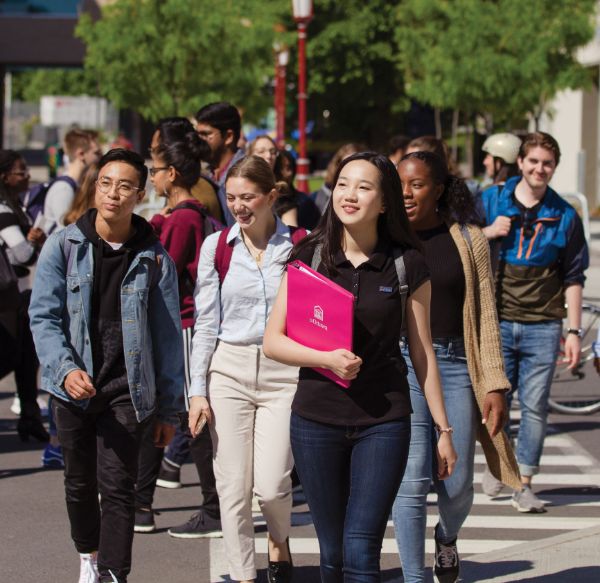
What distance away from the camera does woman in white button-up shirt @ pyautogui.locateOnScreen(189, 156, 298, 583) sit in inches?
220

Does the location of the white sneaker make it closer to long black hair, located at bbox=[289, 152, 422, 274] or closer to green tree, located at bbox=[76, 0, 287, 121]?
long black hair, located at bbox=[289, 152, 422, 274]

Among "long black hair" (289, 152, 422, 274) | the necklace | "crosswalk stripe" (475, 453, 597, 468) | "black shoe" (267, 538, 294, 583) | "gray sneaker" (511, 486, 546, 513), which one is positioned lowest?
"crosswalk stripe" (475, 453, 597, 468)

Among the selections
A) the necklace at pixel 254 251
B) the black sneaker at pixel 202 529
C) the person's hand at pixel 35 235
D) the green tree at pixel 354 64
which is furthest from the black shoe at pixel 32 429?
the green tree at pixel 354 64

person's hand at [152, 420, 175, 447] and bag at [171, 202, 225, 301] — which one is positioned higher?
bag at [171, 202, 225, 301]

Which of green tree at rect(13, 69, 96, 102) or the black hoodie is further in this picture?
green tree at rect(13, 69, 96, 102)

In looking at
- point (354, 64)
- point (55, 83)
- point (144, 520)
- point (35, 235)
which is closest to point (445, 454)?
point (144, 520)

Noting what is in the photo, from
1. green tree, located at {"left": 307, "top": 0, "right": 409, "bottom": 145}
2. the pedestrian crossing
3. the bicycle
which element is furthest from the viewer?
green tree, located at {"left": 307, "top": 0, "right": 409, "bottom": 145}

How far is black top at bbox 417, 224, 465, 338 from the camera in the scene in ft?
18.2

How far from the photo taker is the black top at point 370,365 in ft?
14.5

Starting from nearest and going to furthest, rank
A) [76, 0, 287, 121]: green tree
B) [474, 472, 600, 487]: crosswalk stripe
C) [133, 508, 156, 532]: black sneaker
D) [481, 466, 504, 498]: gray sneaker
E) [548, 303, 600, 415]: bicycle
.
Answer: [133, 508, 156, 532]: black sneaker, [481, 466, 504, 498]: gray sneaker, [474, 472, 600, 487]: crosswalk stripe, [548, 303, 600, 415]: bicycle, [76, 0, 287, 121]: green tree

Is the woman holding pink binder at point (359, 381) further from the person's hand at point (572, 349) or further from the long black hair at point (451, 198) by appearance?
the person's hand at point (572, 349)

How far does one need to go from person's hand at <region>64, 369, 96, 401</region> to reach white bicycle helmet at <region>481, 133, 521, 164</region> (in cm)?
441

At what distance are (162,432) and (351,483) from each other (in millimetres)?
1292

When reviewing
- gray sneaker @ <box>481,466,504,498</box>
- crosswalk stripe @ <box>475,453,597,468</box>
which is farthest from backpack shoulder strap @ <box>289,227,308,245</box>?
crosswalk stripe @ <box>475,453,597,468</box>
